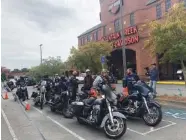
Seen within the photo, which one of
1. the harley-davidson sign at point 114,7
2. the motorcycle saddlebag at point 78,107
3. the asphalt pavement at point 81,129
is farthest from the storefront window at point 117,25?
the motorcycle saddlebag at point 78,107

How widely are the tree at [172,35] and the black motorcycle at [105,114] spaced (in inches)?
221

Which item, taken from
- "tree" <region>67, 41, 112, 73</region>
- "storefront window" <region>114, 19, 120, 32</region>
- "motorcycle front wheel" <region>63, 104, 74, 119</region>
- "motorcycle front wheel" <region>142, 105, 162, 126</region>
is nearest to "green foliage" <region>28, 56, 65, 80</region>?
"tree" <region>67, 41, 112, 73</region>

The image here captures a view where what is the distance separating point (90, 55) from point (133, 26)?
260 inches

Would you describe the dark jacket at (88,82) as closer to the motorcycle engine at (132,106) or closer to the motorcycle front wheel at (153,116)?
the motorcycle engine at (132,106)

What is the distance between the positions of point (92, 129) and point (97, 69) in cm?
2726

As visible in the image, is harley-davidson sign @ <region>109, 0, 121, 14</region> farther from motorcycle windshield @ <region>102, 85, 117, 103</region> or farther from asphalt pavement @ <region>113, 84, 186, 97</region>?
motorcycle windshield @ <region>102, 85, 117, 103</region>

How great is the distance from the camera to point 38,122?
9219 mm

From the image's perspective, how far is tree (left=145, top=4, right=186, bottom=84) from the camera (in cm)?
1159

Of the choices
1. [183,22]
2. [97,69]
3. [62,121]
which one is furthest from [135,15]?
[62,121]

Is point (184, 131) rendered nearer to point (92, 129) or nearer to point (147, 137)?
point (147, 137)

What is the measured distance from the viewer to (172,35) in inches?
464

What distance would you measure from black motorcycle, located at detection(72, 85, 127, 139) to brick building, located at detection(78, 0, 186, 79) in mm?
21691

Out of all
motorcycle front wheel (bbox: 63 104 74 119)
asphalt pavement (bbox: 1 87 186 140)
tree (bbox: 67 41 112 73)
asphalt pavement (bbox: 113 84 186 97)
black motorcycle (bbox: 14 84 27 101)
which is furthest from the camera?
tree (bbox: 67 41 112 73)

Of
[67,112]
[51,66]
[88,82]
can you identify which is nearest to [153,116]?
[67,112]
